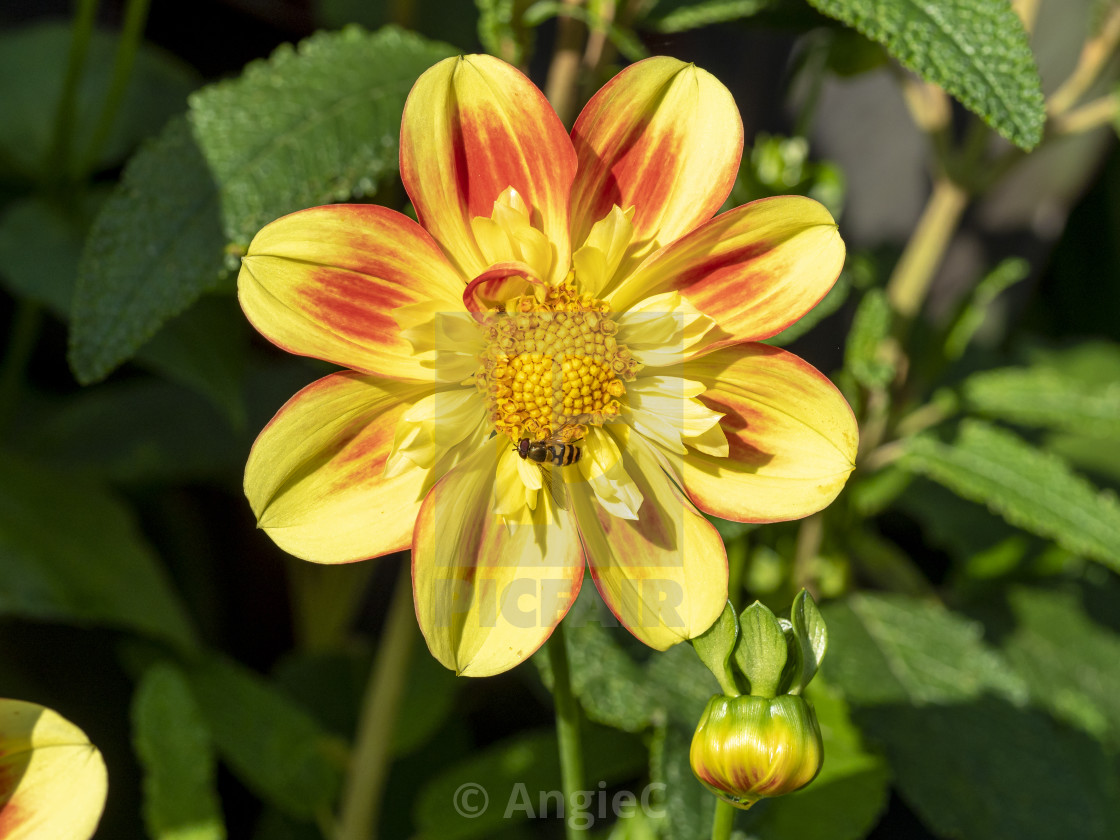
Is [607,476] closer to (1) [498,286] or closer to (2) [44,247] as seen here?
(1) [498,286]

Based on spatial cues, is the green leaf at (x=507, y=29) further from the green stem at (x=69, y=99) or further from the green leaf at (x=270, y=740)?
the green leaf at (x=270, y=740)

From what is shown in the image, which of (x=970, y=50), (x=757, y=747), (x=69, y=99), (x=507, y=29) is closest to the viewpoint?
(x=757, y=747)

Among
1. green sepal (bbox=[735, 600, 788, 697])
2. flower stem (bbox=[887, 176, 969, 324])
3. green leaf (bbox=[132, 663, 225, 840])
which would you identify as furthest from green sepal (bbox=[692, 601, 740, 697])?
flower stem (bbox=[887, 176, 969, 324])

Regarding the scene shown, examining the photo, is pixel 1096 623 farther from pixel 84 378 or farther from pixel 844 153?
pixel 84 378

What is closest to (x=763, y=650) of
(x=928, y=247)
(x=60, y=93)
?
(x=928, y=247)

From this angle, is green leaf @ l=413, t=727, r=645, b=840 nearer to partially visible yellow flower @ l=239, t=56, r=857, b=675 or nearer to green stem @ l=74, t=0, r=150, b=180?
partially visible yellow flower @ l=239, t=56, r=857, b=675

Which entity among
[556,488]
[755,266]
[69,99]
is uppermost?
[755,266]
